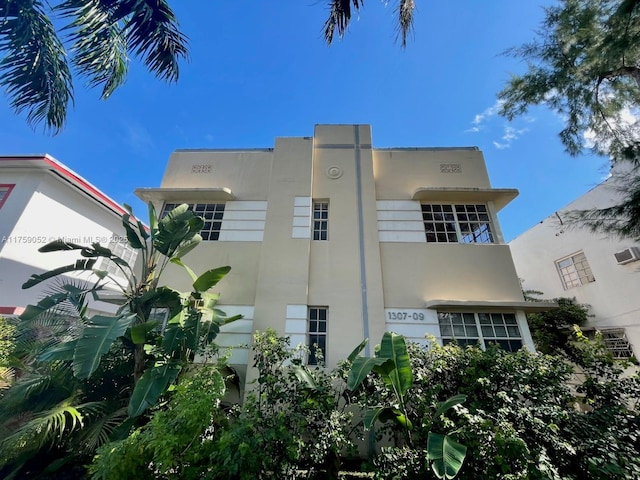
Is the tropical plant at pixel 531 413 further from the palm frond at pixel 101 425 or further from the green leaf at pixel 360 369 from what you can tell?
the palm frond at pixel 101 425

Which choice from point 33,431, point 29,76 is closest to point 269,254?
point 33,431

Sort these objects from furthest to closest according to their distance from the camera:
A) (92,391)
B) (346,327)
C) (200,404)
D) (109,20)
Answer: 1. (346,327)
2. (92,391)
3. (109,20)
4. (200,404)

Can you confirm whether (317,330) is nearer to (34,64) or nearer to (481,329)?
(481,329)

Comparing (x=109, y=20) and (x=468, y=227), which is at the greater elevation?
(x=109, y=20)

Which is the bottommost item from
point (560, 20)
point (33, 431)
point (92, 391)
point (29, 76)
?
point (33, 431)

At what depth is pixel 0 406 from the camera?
4938mm

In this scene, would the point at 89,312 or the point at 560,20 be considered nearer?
the point at 560,20

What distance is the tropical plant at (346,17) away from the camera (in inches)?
169

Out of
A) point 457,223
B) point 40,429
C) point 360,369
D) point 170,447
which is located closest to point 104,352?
point 40,429

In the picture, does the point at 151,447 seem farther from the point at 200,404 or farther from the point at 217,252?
the point at 217,252

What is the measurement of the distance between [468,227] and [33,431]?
10627 mm

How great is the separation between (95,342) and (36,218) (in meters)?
7.95

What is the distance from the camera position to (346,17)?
4.52 meters

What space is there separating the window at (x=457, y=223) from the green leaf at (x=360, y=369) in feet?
16.4
